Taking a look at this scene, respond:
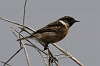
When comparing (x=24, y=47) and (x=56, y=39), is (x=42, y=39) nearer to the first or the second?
(x=56, y=39)

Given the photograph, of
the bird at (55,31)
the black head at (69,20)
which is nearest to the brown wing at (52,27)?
the bird at (55,31)

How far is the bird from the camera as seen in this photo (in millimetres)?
6265

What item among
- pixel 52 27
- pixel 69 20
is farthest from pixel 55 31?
pixel 69 20

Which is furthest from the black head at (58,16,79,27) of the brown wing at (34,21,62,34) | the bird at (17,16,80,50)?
the brown wing at (34,21,62,34)

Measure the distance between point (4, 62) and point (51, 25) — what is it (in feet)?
10.5

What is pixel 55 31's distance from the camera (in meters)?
6.69

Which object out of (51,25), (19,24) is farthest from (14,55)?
(51,25)

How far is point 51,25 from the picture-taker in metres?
6.81

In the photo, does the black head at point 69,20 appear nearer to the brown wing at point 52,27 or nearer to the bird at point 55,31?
the bird at point 55,31

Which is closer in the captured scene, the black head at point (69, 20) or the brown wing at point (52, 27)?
the brown wing at point (52, 27)

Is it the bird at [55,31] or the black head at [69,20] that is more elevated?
the black head at [69,20]

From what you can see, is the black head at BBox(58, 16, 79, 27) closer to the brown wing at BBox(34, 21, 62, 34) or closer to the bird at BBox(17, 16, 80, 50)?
the bird at BBox(17, 16, 80, 50)

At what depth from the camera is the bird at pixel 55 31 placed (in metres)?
6.26

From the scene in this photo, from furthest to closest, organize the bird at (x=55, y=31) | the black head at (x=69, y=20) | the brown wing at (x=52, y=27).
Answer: the black head at (x=69, y=20), the brown wing at (x=52, y=27), the bird at (x=55, y=31)
